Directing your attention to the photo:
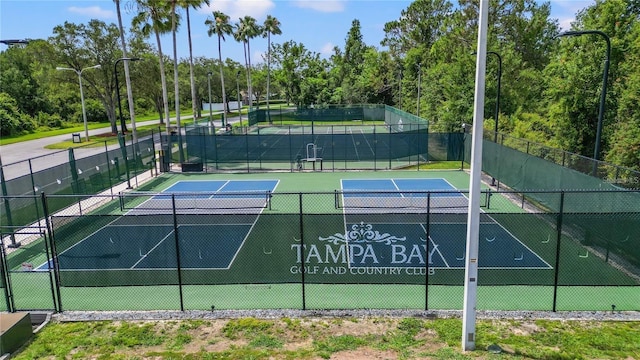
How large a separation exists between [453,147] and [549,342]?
21747mm

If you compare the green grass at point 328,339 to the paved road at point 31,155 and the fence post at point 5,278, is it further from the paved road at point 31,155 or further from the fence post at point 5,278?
the paved road at point 31,155

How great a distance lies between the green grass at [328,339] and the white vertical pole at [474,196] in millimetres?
453

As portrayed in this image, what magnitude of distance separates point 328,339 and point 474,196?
3442 mm

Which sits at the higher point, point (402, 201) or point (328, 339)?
point (328, 339)

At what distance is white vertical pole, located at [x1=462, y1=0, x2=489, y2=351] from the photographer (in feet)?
20.6

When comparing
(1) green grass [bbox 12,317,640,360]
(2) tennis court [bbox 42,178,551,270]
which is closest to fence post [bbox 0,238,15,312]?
(2) tennis court [bbox 42,178,551,270]

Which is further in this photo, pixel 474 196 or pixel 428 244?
pixel 428 244

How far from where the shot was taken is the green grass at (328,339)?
277 inches

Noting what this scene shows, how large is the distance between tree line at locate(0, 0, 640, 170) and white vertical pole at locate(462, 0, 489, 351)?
9168mm

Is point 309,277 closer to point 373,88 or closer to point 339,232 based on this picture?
point 339,232

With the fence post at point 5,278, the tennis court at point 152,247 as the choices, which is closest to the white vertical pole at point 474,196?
the tennis court at point 152,247

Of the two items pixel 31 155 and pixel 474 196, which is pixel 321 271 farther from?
pixel 31 155

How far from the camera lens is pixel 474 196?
22.2 ft

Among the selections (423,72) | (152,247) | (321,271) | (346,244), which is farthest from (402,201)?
(423,72)
